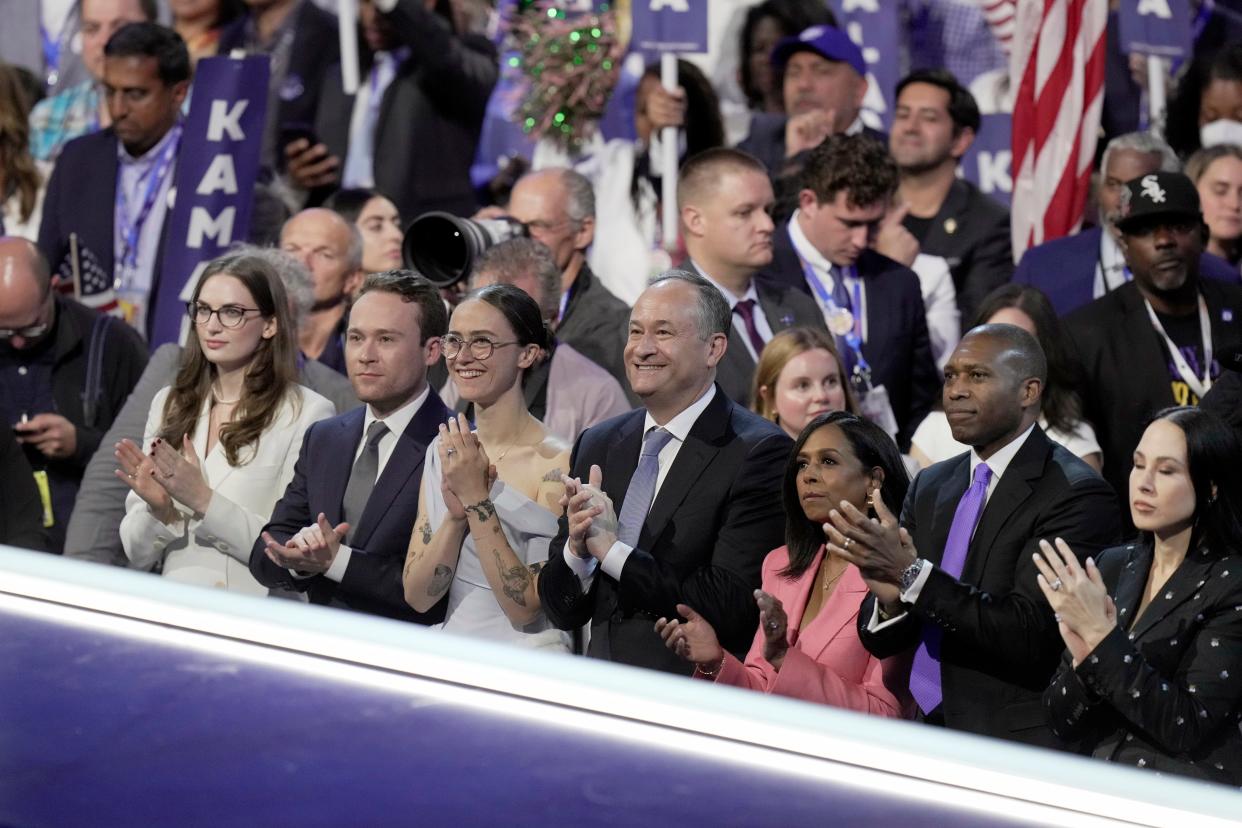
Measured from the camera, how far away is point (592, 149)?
7.41 metres

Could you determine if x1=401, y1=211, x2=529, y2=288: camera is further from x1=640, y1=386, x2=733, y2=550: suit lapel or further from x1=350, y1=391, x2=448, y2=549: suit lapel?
x1=640, y1=386, x2=733, y2=550: suit lapel

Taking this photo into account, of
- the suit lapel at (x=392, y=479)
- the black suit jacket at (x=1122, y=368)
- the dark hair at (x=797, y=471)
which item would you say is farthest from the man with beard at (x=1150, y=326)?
the suit lapel at (x=392, y=479)

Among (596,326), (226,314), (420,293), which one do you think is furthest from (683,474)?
(596,326)

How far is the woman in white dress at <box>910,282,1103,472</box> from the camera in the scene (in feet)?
16.2

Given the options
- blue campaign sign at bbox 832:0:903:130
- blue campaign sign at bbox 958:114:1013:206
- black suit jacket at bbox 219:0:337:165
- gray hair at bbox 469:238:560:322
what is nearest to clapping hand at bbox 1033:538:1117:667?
gray hair at bbox 469:238:560:322

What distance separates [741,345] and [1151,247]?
1.22 meters

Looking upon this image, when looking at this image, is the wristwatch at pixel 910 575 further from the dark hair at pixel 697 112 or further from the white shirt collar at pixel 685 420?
the dark hair at pixel 697 112

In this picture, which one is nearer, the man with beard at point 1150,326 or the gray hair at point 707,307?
the gray hair at point 707,307

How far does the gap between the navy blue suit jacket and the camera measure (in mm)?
1800

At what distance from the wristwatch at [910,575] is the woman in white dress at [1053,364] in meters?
1.42

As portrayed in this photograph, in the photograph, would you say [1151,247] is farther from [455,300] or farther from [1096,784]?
[1096,784]

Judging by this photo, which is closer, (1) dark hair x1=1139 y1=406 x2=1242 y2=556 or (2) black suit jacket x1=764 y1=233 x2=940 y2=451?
(1) dark hair x1=1139 y1=406 x2=1242 y2=556

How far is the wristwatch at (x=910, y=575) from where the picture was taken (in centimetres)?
353

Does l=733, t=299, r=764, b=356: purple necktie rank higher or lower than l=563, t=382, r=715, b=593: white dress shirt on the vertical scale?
higher
